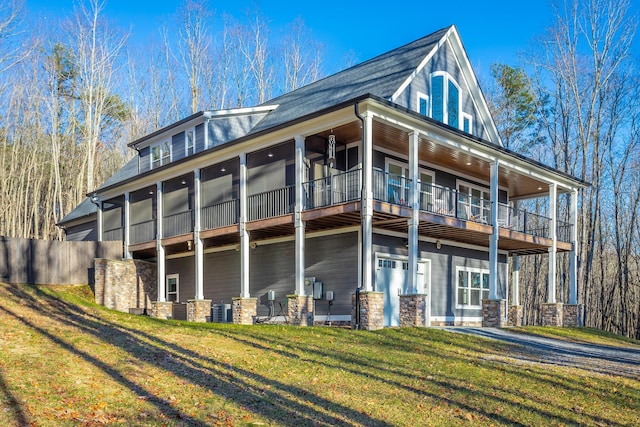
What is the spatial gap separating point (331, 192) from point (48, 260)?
465 inches

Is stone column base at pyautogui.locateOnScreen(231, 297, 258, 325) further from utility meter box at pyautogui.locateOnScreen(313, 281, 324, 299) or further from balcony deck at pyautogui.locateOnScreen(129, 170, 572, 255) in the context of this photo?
balcony deck at pyautogui.locateOnScreen(129, 170, 572, 255)

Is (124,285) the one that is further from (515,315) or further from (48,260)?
(515,315)

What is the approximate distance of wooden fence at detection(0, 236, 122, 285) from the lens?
69.6ft

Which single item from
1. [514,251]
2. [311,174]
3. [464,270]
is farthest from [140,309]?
[514,251]

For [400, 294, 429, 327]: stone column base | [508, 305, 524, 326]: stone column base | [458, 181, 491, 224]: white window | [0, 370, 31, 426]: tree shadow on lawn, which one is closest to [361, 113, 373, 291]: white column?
[400, 294, 429, 327]: stone column base

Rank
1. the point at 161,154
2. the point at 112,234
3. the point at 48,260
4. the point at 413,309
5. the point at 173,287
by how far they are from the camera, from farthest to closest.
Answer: the point at 112,234 → the point at 161,154 → the point at 173,287 → the point at 48,260 → the point at 413,309

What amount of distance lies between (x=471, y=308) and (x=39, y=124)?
31.8 meters

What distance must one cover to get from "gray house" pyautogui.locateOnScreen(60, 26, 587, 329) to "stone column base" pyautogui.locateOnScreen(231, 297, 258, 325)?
5 cm

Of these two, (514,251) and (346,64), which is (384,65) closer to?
(514,251)

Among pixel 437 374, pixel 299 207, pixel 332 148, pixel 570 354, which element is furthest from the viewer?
pixel 332 148

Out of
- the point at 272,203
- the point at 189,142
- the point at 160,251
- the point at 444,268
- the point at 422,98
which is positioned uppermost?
the point at 422,98

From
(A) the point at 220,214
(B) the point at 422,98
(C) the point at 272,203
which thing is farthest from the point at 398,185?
(A) the point at 220,214

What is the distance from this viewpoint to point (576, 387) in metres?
10.1

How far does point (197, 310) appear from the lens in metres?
20.2
